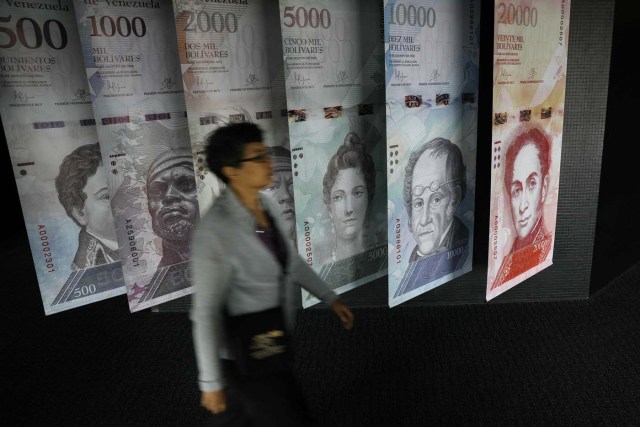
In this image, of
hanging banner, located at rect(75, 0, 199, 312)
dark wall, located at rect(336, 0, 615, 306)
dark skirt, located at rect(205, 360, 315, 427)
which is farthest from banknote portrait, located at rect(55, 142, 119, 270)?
dark skirt, located at rect(205, 360, 315, 427)

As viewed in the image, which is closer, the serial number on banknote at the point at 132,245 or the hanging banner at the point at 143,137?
the hanging banner at the point at 143,137

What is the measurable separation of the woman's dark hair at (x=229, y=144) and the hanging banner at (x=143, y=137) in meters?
1.75

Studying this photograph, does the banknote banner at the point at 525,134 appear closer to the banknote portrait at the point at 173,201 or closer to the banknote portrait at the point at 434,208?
the banknote portrait at the point at 434,208

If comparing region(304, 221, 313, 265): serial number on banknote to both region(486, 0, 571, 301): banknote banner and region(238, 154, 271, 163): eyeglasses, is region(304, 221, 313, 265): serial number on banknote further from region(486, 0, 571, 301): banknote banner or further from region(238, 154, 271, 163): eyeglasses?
region(238, 154, 271, 163): eyeglasses

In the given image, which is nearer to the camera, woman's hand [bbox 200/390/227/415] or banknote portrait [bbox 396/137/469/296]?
woman's hand [bbox 200/390/227/415]

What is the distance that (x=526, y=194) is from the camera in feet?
10.3

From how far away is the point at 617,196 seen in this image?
11.7 feet

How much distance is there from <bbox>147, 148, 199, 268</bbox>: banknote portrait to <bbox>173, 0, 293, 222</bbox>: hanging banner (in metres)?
0.32

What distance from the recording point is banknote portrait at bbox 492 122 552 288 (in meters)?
3.02

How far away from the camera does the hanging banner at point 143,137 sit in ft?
9.14

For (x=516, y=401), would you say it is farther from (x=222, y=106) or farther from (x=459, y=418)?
(x=222, y=106)
